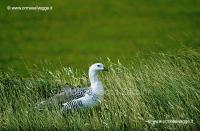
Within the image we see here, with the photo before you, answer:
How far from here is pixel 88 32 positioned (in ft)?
71.7

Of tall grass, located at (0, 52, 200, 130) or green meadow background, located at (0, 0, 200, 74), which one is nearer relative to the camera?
tall grass, located at (0, 52, 200, 130)

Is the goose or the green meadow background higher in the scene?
the green meadow background

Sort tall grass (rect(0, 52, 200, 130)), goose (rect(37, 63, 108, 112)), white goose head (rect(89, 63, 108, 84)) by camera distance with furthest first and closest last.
Result: white goose head (rect(89, 63, 108, 84)) < goose (rect(37, 63, 108, 112)) < tall grass (rect(0, 52, 200, 130))

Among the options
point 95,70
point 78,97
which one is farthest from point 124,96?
point 95,70

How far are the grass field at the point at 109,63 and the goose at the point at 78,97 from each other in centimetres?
16

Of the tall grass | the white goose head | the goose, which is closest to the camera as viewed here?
the tall grass

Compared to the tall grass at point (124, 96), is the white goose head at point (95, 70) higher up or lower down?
higher up

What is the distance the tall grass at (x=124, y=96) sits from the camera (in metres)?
14.7

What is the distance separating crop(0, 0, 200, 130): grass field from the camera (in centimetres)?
1489

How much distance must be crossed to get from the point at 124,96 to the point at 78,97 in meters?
0.81

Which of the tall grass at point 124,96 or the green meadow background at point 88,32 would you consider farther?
the green meadow background at point 88,32

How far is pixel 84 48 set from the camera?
21.0 metres

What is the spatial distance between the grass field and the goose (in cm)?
16

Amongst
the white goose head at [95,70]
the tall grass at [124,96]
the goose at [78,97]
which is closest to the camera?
the tall grass at [124,96]
